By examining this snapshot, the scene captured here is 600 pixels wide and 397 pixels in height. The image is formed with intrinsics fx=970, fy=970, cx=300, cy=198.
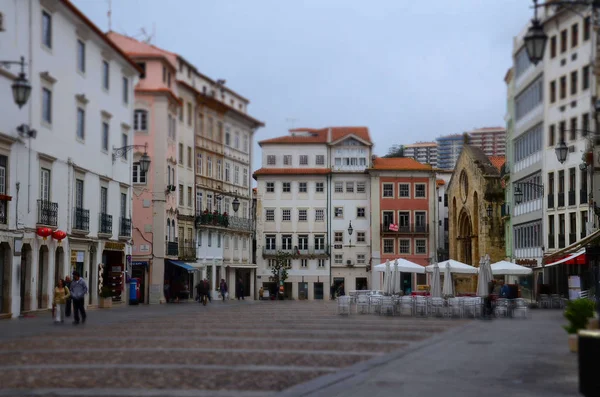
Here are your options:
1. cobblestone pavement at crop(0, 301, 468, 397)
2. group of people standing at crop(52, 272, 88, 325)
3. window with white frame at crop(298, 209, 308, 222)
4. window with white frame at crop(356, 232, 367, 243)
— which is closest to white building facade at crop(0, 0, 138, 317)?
group of people standing at crop(52, 272, 88, 325)

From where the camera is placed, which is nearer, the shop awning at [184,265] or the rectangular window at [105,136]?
the rectangular window at [105,136]

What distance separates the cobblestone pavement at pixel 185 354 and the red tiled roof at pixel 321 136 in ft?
223

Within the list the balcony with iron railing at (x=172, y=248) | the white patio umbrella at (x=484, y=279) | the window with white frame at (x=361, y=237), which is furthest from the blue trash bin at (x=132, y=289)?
the window with white frame at (x=361, y=237)

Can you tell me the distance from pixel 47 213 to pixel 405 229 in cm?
6081

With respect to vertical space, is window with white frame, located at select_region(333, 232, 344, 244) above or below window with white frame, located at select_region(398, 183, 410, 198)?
below

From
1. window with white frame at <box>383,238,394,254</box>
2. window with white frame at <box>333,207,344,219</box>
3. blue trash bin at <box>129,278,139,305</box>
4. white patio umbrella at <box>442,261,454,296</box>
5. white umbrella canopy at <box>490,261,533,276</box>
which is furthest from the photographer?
window with white frame at <box>333,207,344,219</box>

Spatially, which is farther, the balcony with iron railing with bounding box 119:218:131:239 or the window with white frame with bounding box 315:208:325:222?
the window with white frame with bounding box 315:208:325:222

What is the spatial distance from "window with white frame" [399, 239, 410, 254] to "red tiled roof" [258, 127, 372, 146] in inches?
423

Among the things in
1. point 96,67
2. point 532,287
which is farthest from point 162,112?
point 532,287

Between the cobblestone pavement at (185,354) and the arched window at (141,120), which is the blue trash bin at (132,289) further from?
the cobblestone pavement at (185,354)

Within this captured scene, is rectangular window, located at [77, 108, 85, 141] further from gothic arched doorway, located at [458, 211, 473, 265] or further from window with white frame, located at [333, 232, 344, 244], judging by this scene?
gothic arched doorway, located at [458, 211, 473, 265]

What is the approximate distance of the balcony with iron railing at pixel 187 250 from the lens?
6931 centimetres

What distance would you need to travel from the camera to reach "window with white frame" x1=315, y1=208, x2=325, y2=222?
322 ft

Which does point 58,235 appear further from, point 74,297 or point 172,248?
point 172,248
